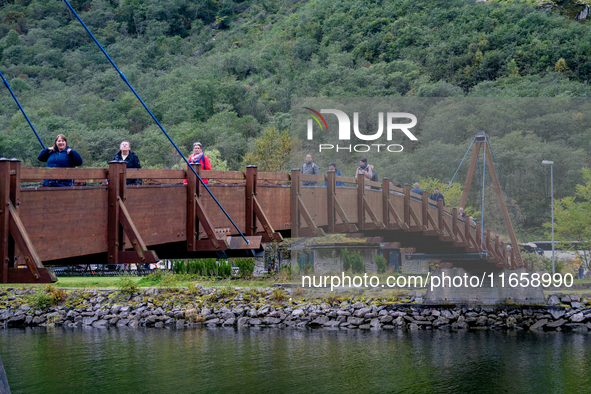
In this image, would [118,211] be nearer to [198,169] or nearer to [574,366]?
[198,169]

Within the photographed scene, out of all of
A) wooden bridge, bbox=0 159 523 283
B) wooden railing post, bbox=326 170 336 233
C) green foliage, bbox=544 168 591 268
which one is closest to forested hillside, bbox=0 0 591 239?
green foliage, bbox=544 168 591 268

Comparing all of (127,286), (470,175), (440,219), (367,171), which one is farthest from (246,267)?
(367,171)

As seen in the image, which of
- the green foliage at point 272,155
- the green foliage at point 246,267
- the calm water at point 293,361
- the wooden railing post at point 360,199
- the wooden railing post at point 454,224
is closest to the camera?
the wooden railing post at point 360,199

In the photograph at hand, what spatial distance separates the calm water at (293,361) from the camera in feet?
61.0

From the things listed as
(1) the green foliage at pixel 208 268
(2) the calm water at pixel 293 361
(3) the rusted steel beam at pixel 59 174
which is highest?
(3) the rusted steel beam at pixel 59 174

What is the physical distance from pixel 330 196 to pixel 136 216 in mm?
5923

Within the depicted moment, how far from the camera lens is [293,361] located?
68.5ft

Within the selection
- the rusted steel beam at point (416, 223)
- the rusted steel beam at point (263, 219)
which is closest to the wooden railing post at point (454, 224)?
the rusted steel beam at point (416, 223)

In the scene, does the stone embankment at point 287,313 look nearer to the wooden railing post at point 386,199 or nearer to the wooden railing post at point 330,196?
the wooden railing post at point 386,199

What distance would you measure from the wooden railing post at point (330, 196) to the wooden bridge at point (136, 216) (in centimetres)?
2

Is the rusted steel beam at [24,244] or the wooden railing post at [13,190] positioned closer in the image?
the rusted steel beam at [24,244]

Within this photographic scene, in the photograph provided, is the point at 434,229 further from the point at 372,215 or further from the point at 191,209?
the point at 191,209

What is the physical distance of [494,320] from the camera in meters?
27.3

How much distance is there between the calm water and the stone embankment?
0.82m
